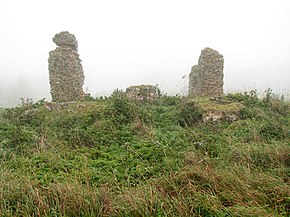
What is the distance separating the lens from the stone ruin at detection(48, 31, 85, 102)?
49.7ft

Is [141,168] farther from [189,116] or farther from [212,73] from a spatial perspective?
[212,73]

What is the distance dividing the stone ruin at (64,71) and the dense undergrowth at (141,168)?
5.64 m

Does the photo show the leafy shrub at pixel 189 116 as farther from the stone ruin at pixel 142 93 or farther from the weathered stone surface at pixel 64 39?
the weathered stone surface at pixel 64 39

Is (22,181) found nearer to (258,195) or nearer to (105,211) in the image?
(105,211)

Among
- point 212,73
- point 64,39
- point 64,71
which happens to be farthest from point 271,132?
point 64,39

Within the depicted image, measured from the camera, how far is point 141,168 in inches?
222

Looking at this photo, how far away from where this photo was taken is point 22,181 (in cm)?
492

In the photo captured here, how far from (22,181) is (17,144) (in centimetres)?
290

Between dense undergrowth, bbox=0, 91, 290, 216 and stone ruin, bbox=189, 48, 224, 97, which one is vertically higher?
stone ruin, bbox=189, 48, 224, 97

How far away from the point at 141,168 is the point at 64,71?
11156 mm

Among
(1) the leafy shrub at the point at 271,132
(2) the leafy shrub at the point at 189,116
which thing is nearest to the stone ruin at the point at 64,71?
(2) the leafy shrub at the point at 189,116

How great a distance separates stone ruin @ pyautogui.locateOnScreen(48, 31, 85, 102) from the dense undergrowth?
5.64 m

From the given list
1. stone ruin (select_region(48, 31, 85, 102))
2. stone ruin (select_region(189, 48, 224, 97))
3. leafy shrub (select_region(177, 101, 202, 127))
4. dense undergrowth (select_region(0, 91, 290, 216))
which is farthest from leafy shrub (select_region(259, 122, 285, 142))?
stone ruin (select_region(48, 31, 85, 102))

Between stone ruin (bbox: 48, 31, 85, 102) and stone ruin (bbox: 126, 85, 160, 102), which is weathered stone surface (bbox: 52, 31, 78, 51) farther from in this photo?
stone ruin (bbox: 126, 85, 160, 102)
